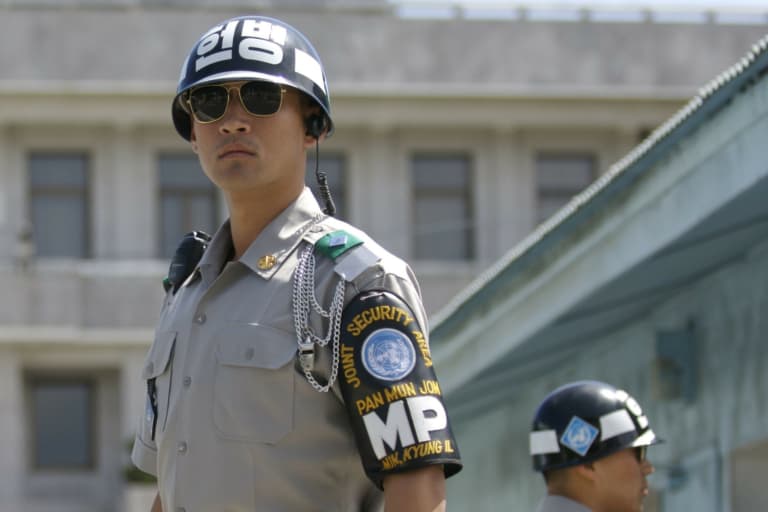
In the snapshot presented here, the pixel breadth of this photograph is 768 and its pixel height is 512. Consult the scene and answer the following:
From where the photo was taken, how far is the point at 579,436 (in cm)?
674

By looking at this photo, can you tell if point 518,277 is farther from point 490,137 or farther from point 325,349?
point 490,137

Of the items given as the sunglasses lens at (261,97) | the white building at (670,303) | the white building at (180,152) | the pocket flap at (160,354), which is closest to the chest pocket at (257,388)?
the pocket flap at (160,354)

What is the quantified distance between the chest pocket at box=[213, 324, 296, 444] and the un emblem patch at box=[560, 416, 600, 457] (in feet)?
9.89

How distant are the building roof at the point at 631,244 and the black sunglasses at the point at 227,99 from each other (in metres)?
3.41

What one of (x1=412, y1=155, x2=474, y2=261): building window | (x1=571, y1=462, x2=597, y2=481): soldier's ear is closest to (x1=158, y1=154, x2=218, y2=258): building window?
(x1=412, y1=155, x2=474, y2=261): building window

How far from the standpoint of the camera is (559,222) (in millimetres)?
9891

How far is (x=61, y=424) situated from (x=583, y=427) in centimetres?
3031

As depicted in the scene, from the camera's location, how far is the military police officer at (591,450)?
6.57m

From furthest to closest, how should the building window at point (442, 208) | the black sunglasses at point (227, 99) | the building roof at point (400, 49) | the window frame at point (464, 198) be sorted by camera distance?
1. the building window at point (442, 208)
2. the window frame at point (464, 198)
3. the building roof at point (400, 49)
4. the black sunglasses at point (227, 99)

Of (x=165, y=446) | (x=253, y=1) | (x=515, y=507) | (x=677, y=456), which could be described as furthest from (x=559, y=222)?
(x=253, y=1)

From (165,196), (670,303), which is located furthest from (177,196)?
(670,303)

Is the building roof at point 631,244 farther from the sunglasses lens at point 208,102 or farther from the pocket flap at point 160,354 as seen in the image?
the pocket flap at point 160,354

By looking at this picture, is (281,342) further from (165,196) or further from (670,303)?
(165,196)

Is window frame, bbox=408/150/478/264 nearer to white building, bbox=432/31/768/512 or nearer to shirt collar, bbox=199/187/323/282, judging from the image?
white building, bbox=432/31/768/512
